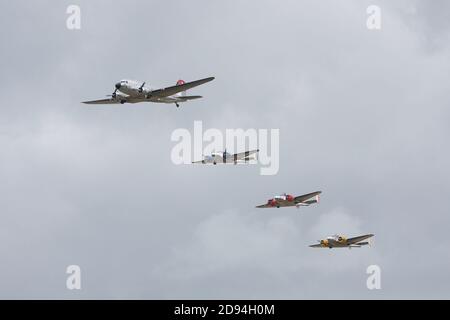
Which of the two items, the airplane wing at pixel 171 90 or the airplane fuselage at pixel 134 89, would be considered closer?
the airplane wing at pixel 171 90

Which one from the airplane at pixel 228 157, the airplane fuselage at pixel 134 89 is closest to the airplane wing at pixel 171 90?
the airplane fuselage at pixel 134 89

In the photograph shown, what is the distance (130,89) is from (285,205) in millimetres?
58707

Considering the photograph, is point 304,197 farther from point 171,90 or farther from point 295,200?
point 171,90

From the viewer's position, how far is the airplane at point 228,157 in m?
186

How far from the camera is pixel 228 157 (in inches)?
7480

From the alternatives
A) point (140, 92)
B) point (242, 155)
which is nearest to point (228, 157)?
point (242, 155)

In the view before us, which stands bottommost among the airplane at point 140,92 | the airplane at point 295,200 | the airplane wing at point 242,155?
the airplane at point 295,200

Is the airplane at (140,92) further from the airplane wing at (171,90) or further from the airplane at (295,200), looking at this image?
the airplane at (295,200)

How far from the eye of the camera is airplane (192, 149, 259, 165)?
186 metres

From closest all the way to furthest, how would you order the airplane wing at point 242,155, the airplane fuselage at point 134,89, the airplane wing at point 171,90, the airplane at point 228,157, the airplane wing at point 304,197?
the airplane wing at point 171,90, the airplane fuselage at point 134,89, the airplane wing at point 242,155, the airplane at point 228,157, the airplane wing at point 304,197

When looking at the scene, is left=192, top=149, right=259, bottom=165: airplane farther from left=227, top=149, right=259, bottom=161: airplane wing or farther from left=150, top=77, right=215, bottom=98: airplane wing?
left=150, top=77, right=215, bottom=98: airplane wing

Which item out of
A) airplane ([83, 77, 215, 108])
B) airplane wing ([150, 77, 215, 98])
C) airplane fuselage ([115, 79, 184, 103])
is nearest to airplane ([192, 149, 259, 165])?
airplane ([83, 77, 215, 108])
